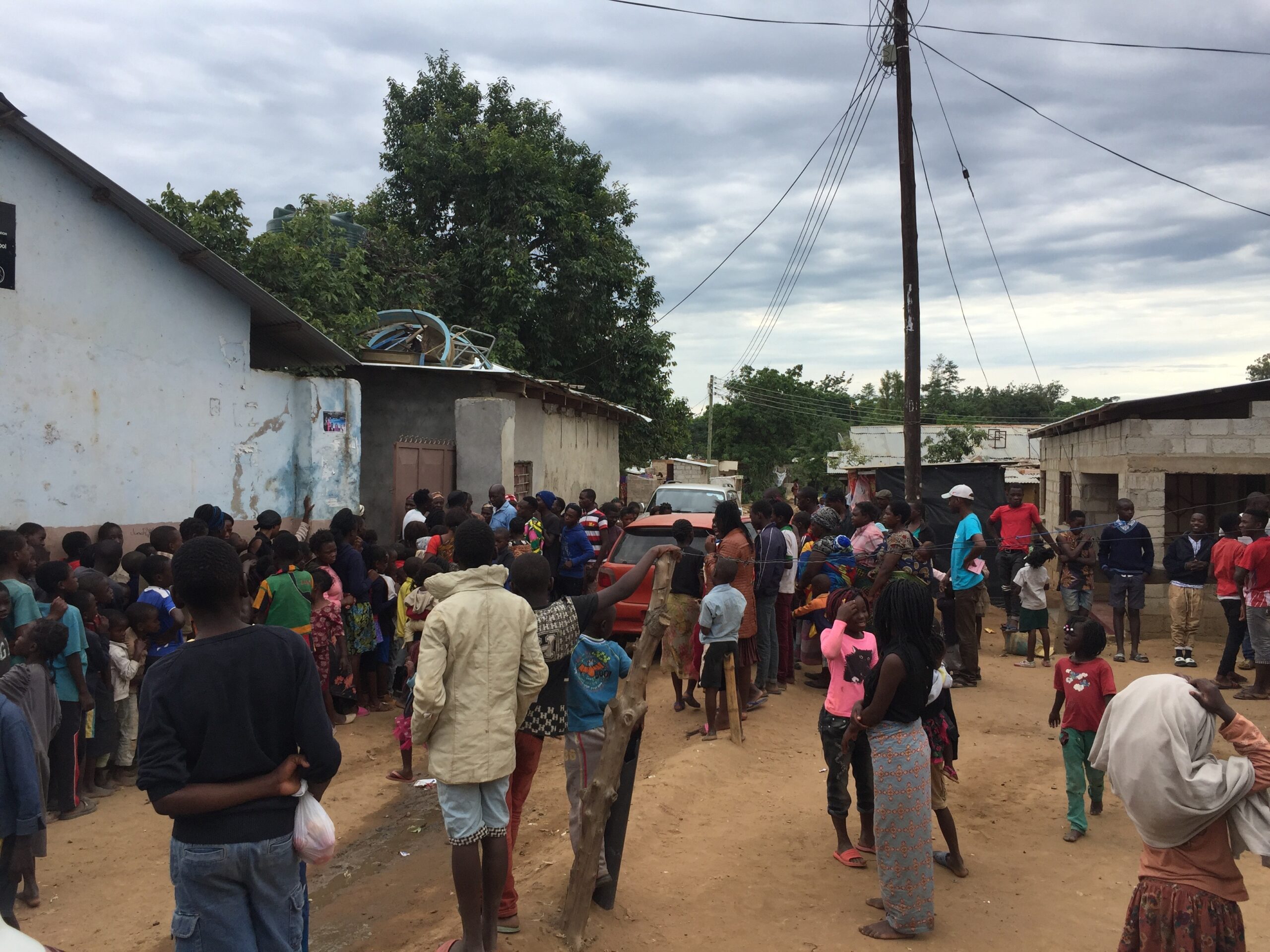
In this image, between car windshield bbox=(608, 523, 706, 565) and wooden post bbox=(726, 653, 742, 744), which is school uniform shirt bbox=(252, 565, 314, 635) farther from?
car windshield bbox=(608, 523, 706, 565)

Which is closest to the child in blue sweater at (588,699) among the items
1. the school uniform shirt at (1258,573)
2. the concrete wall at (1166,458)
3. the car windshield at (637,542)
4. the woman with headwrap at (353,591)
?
the woman with headwrap at (353,591)

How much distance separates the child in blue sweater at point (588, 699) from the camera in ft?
14.7

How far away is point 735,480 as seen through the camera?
130 ft

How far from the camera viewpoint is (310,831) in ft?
9.39

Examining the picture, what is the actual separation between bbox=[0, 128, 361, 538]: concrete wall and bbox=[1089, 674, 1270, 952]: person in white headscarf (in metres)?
8.94

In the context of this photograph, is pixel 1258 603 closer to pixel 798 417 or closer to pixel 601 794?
pixel 601 794

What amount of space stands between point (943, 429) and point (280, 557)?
100 ft

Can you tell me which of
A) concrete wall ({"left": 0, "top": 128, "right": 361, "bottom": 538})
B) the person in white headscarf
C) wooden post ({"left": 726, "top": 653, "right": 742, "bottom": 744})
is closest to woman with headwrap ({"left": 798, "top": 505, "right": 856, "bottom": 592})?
wooden post ({"left": 726, "top": 653, "right": 742, "bottom": 744})

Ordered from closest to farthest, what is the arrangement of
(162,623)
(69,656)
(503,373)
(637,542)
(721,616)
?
(69,656) → (162,623) → (721,616) → (637,542) → (503,373)

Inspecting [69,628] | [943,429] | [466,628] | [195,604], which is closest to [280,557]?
[69,628]

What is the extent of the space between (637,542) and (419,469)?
15.9 feet

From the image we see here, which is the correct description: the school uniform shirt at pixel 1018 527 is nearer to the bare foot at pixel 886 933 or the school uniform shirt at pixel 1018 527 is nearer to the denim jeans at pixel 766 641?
the denim jeans at pixel 766 641

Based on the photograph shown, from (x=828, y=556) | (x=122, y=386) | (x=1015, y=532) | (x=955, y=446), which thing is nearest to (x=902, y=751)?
(x=828, y=556)

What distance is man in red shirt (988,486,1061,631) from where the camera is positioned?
1111 centimetres
